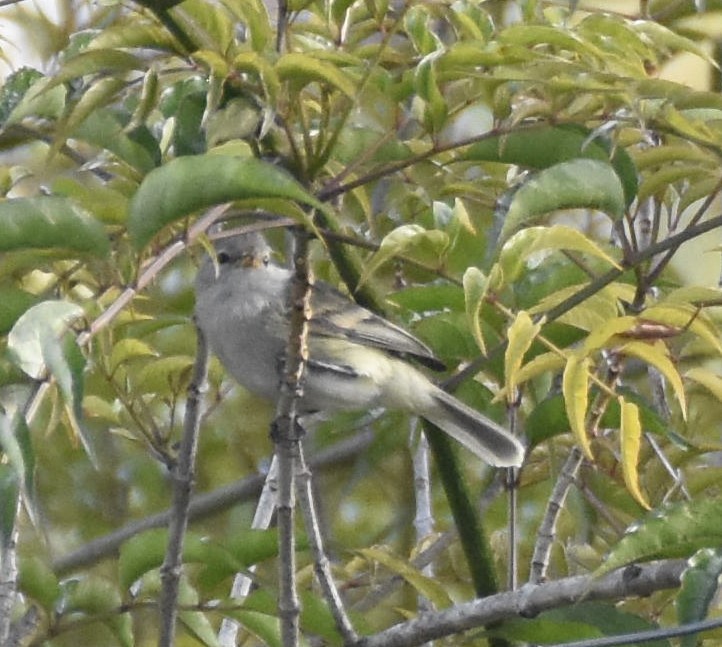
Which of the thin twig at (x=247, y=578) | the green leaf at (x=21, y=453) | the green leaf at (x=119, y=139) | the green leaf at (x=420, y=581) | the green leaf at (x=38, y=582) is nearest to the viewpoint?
the green leaf at (x=21, y=453)

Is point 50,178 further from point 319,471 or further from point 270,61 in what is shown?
point 319,471

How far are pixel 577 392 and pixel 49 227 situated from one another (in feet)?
2.12

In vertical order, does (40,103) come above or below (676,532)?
above

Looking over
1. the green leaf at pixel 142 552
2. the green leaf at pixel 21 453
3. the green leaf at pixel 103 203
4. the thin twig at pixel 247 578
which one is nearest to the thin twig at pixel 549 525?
the green leaf at pixel 142 552

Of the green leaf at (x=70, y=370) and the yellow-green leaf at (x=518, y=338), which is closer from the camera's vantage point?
the green leaf at (x=70, y=370)

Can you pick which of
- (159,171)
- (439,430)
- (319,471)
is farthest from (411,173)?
(319,471)

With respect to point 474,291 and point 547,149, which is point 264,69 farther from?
point 547,149

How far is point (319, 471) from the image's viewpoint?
4.09 m

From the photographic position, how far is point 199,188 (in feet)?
Answer: 4.81

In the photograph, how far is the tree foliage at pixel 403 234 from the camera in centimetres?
156

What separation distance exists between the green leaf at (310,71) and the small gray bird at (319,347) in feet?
3.90

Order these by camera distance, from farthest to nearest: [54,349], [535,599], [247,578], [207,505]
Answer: [207,505], [247,578], [535,599], [54,349]

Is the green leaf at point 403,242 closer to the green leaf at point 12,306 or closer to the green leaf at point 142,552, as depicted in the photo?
the green leaf at point 12,306

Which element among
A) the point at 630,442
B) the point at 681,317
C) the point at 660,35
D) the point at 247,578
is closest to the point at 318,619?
the point at 247,578
